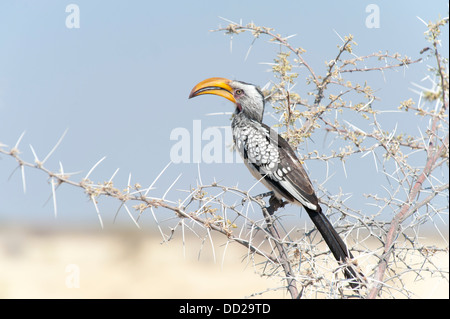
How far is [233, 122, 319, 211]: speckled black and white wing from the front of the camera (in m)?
3.78

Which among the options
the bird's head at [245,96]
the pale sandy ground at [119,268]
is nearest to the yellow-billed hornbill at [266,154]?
the bird's head at [245,96]

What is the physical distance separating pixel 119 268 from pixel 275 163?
53.5ft

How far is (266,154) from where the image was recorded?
4.11 metres

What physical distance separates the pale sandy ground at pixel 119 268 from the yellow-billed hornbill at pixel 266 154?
30.5ft

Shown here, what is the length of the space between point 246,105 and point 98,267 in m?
16.3

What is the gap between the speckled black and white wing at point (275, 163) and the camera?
378 centimetres

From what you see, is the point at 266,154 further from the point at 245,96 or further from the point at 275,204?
the point at 245,96

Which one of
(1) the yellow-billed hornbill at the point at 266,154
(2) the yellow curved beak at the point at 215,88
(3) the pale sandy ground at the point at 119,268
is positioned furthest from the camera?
(3) the pale sandy ground at the point at 119,268

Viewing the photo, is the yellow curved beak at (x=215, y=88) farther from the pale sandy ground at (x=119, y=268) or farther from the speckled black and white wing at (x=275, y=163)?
the pale sandy ground at (x=119, y=268)

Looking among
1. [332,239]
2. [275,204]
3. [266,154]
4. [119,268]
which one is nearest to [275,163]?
[266,154]

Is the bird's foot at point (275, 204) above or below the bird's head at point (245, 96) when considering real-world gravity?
below

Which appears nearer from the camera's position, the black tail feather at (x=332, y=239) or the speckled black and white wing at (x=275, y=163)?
the black tail feather at (x=332, y=239)
